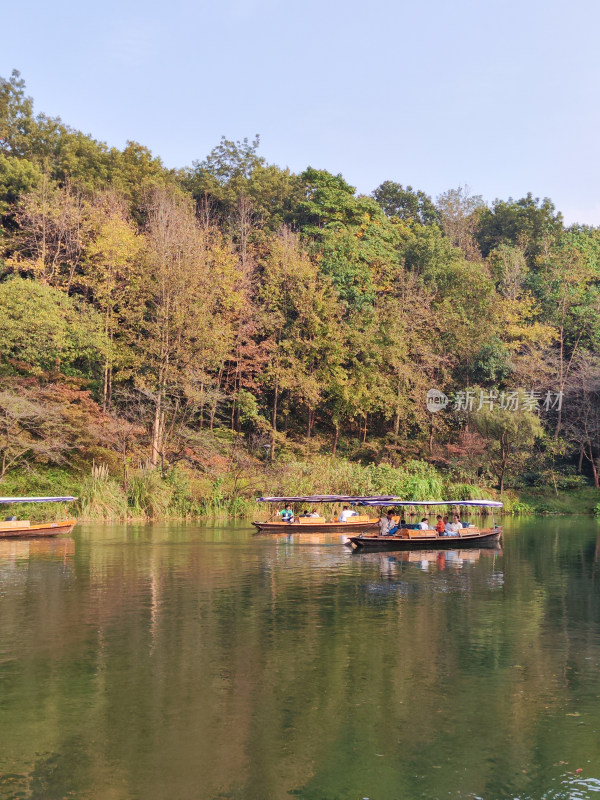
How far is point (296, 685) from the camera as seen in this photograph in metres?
14.2

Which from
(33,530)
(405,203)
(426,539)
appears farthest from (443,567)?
(405,203)

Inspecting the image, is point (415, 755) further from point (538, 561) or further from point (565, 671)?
point (538, 561)

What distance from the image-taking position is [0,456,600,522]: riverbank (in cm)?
4531

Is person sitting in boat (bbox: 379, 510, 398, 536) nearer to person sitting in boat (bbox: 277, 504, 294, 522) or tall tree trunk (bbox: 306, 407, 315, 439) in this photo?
person sitting in boat (bbox: 277, 504, 294, 522)

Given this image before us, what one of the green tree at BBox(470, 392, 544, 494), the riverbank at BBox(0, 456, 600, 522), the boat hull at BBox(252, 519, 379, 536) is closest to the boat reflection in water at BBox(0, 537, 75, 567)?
the riverbank at BBox(0, 456, 600, 522)

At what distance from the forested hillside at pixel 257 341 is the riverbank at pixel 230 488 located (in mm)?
173

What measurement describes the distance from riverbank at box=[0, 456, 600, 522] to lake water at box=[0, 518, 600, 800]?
56.4ft

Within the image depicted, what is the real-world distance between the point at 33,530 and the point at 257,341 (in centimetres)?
2804

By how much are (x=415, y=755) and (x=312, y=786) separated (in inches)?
65.6

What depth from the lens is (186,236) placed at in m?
57.5

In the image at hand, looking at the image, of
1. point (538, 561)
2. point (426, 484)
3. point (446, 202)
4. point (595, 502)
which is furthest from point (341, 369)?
point (446, 202)

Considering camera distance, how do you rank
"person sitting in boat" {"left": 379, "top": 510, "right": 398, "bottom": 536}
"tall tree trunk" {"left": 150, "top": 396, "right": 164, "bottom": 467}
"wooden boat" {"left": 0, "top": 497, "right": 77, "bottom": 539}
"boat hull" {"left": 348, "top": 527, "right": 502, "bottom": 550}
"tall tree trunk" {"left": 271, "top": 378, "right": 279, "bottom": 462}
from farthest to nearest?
1. "tall tree trunk" {"left": 271, "top": 378, "right": 279, "bottom": 462}
2. "tall tree trunk" {"left": 150, "top": 396, "right": 164, "bottom": 467}
3. "wooden boat" {"left": 0, "top": 497, "right": 77, "bottom": 539}
4. "person sitting in boat" {"left": 379, "top": 510, "right": 398, "bottom": 536}
5. "boat hull" {"left": 348, "top": 527, "right": 502, "bottom": 550}

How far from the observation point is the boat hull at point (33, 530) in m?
37.7

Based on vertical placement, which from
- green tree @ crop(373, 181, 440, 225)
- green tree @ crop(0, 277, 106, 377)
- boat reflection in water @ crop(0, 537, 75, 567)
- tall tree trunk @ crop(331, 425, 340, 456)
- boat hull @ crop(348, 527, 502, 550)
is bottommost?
boat reflection in water @ crop(0, 537, 75, 567)
